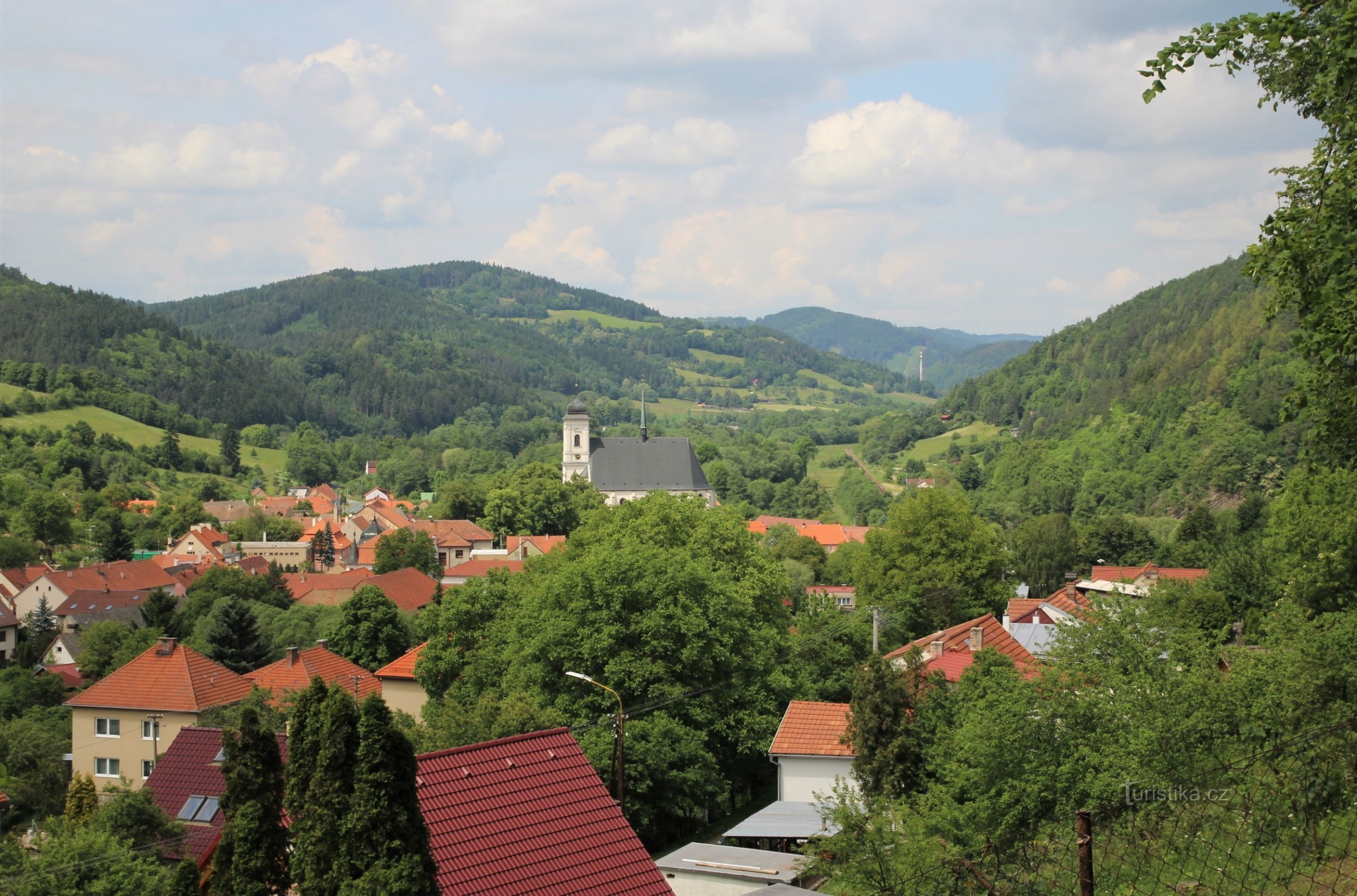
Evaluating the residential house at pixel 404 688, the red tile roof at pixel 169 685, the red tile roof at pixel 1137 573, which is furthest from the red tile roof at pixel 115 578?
the red tile roof at pixel 1137 573

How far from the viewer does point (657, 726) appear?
2570 cm

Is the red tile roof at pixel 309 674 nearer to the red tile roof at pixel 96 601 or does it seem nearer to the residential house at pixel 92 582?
the red tile roof at pixel 96 601

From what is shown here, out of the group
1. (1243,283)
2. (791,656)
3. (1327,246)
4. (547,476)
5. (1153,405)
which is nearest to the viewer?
(1327,246)

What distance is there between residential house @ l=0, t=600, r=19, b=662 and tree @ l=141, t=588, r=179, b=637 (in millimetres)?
9996

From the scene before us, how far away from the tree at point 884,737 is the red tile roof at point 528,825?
11.6 metres

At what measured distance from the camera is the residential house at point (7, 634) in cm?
6247

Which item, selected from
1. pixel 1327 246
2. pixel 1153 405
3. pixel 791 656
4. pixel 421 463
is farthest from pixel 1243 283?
pixel 1327 246

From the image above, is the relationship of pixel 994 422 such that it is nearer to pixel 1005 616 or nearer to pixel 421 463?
pixel 421 463

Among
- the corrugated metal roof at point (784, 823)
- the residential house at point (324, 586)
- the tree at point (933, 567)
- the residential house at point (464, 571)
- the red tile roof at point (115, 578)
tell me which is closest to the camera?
the corrugated metal roof at point (784, 823)

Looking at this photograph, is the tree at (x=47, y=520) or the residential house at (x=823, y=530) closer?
the tree at (x=47, y=520)

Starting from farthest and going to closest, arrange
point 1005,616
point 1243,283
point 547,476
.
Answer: point 1243,283, point 547,476, point 1005,616

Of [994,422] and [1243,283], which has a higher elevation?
[1243,283]

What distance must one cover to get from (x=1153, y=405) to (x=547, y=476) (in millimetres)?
61157

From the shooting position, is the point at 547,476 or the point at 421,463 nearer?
the point at 547,476
